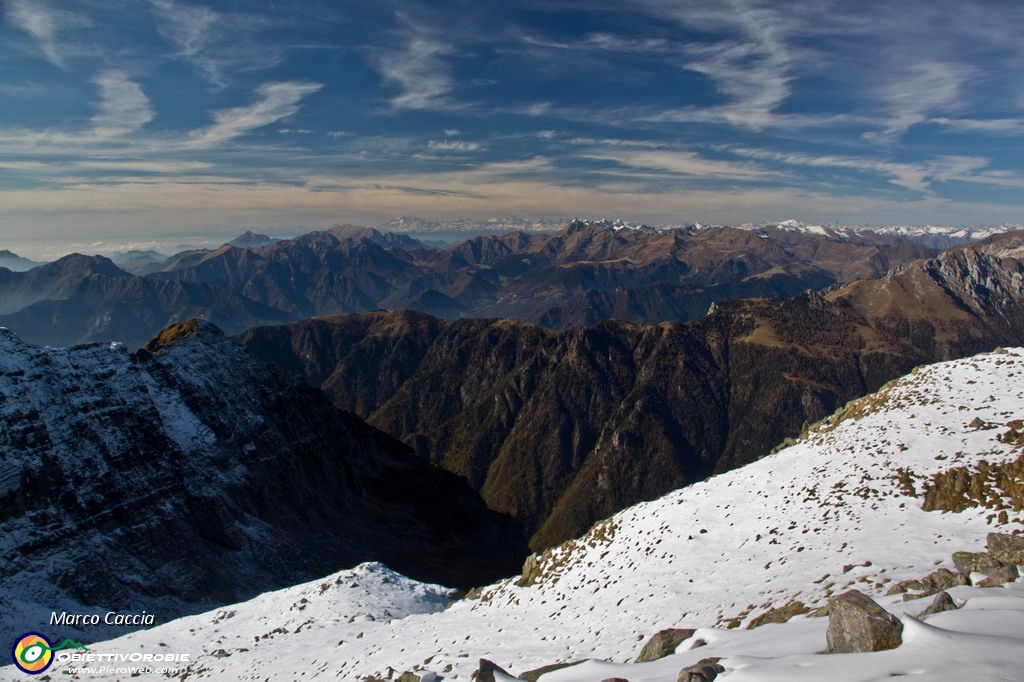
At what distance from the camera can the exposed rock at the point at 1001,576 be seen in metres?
15.9

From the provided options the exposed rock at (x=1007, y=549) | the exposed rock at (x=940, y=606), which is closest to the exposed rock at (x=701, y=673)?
the exposed rock at (x=940, y=606)

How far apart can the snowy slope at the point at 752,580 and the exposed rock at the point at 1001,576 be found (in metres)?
1.13

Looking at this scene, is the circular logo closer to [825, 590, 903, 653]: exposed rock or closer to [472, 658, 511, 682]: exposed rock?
[472, 658, 511, 682]: exposed rock

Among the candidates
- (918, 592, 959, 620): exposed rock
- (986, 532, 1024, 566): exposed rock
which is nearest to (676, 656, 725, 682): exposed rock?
(918, 592, 959, 620): exposed rock

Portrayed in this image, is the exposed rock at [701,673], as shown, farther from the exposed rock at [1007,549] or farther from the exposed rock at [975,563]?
the exposed rock at [1007,549]

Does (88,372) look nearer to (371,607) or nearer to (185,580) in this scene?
(185,580)

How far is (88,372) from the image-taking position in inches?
2911

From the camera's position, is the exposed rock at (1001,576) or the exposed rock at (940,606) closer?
the exposed rock at (940,606)

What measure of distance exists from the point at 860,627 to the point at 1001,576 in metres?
Answer: 7.78

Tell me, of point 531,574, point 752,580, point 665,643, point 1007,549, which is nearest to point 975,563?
point 1007,549

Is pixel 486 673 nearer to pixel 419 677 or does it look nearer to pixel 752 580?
pixel 419 677

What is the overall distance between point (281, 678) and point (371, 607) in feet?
36.9

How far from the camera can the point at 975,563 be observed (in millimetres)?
18359

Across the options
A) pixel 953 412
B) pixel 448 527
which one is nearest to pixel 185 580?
pixel 448 527
